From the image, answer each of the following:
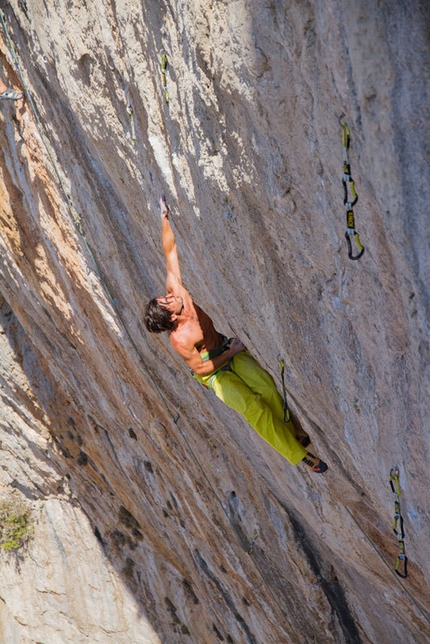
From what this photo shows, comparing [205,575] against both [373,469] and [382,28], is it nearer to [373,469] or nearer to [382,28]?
[373,469]

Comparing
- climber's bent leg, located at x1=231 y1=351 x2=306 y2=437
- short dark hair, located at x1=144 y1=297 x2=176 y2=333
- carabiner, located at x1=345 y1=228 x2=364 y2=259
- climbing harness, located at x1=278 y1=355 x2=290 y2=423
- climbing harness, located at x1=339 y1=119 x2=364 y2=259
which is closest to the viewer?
climbing harness, located at x1=339 y1=119 x2=364 y2=259

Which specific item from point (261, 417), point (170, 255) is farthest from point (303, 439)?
point (170, 255)

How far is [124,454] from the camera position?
932 cm

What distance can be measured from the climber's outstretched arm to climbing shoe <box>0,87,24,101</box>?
2563mm

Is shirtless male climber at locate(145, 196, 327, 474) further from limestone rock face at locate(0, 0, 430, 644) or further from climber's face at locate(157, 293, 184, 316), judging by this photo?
limestone rock face at locate(0, 0, 430, 644)

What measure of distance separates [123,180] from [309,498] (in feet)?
9.22

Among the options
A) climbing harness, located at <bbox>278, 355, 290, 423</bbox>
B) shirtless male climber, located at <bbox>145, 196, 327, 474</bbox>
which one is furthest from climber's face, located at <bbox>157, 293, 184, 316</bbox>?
climbing harness, located at <bbox>278, 355, 290, 423</bbox>

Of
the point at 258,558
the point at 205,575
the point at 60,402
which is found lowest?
the point at 205,575

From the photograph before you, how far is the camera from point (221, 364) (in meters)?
4.96

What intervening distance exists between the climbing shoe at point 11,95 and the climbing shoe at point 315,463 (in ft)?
13.4

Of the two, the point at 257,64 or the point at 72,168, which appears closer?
the point at 257,64

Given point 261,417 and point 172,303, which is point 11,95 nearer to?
point 172,303

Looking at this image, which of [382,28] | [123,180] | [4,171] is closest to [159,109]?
[123,180]

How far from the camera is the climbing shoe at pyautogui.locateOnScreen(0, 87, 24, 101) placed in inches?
250
